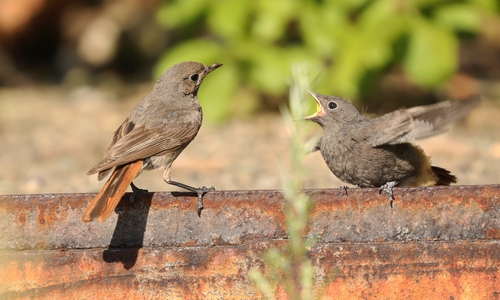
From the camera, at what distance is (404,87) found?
35.3 feet

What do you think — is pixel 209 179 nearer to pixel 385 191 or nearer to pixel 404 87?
pixel 385 191

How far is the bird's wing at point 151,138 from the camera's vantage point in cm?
448

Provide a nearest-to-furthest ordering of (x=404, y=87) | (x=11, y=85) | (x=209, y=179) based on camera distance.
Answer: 1. (x=209, y=179)
2. (x=404, y=87)
3. (x=11, y=85)

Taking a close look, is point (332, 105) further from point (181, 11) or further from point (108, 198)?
point (181, 11)

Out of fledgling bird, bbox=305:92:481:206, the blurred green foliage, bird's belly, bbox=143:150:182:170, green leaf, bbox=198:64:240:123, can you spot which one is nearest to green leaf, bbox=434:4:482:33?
the blurred green foliage

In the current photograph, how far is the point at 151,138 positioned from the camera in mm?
4844

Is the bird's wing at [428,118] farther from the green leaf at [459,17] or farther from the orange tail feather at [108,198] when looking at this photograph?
the green leaf at [459,17]

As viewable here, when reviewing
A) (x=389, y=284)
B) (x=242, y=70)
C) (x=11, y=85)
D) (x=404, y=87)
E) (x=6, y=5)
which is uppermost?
(x=6, y=5)

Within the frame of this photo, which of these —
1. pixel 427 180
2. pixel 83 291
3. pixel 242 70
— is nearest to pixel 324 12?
pixel 242 70

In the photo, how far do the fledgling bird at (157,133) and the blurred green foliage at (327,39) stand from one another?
2.74 metres

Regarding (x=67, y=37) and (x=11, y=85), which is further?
(x=67, y=37)

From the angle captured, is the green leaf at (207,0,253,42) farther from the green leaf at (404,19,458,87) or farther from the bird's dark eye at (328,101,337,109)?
the bird's dark eye at (328,101,337,109)

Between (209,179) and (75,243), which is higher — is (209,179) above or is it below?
above

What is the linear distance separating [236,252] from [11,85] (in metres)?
9.21
